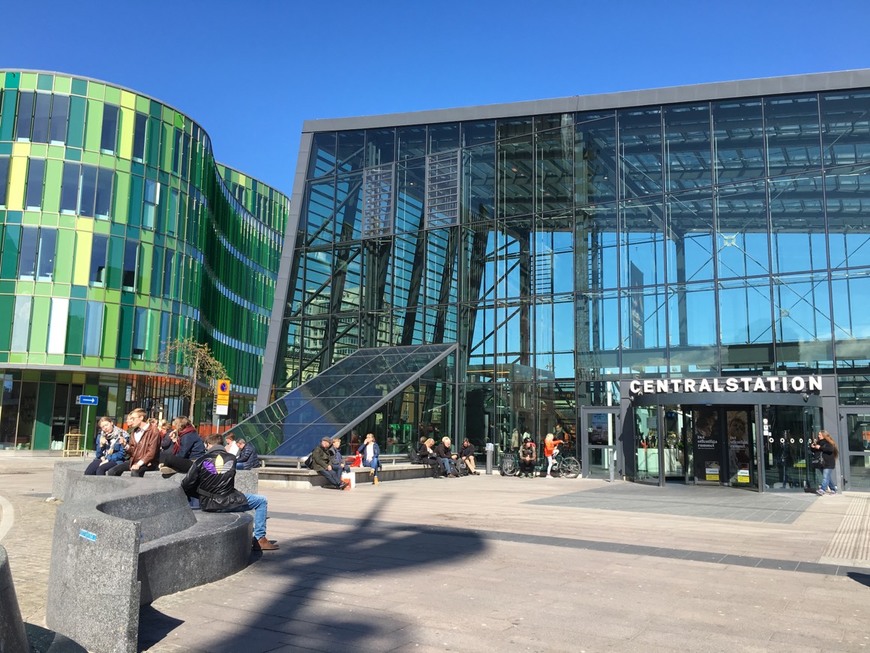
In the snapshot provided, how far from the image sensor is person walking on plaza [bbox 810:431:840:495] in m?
20.5

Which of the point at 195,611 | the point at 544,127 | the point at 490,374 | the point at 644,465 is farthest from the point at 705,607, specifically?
the point at 544,127

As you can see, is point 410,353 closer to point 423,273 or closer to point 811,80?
point 423,273

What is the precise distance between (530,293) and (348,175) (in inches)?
416

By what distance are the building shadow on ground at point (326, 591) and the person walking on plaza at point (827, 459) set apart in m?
13.0

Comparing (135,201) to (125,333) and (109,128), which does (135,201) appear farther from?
(125,333)

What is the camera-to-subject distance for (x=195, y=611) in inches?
263

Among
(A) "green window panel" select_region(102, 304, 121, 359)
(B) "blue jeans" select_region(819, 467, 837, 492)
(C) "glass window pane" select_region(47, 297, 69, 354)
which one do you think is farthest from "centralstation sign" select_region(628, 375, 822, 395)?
(C) "glass window pane" select_region(47, 297, 69, 354)

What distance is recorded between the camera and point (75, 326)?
41250 mm

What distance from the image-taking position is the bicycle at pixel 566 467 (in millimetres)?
26625

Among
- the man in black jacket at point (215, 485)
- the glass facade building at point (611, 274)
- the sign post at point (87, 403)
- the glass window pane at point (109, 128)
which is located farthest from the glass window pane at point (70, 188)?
the man in black jacket at point (215, 485)

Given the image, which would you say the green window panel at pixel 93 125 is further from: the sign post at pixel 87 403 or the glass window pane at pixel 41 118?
the sign post at pixel 87 403

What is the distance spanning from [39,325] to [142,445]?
31.9 m

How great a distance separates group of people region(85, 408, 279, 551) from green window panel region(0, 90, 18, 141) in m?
31.1

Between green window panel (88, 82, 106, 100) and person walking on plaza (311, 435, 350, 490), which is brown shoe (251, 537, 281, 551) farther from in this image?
green window panel (88, 82, 106, 100)
